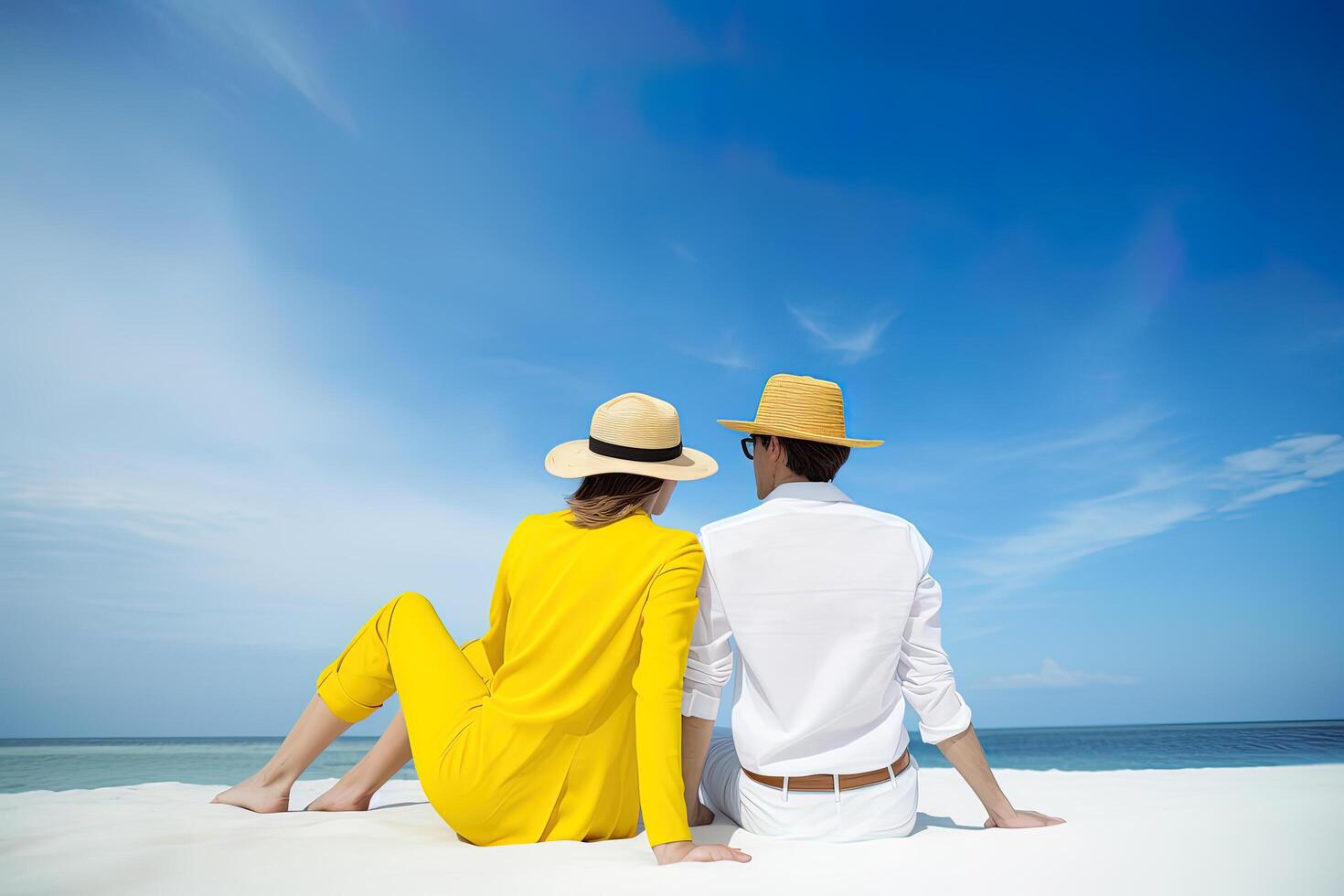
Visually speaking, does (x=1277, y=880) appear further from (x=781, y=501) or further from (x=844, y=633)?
(x=781, y=501)

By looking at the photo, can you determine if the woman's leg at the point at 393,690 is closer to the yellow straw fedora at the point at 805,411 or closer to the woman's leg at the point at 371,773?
the woman's leg at the point at 371,773

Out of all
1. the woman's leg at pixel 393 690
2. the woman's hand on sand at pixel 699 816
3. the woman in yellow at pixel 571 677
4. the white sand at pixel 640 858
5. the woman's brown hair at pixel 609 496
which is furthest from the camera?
the woman's hand on sand at pixel 699 816

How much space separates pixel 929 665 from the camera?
9.35 feet

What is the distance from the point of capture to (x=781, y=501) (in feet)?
9.29

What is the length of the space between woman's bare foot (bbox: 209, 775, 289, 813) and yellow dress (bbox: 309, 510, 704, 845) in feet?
2.63

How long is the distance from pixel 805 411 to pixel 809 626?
82 centimetres

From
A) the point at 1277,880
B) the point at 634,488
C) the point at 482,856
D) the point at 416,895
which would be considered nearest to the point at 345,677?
the point at 482,856

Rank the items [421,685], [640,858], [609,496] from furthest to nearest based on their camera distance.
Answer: [609,496] → [421,685] → [640,858]

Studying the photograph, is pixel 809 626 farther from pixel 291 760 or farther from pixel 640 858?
pixel 291 760

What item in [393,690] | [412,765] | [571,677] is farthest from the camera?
[412,765]

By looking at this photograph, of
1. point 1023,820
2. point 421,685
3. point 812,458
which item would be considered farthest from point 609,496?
point 1023,820

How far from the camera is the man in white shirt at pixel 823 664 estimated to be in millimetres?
2732

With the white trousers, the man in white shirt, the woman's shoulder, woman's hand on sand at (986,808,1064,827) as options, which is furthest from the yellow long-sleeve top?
woman's hand on sand at (986,808,1064,827)

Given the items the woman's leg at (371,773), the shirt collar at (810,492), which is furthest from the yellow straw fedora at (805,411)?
the woman's leg at (371,773)
